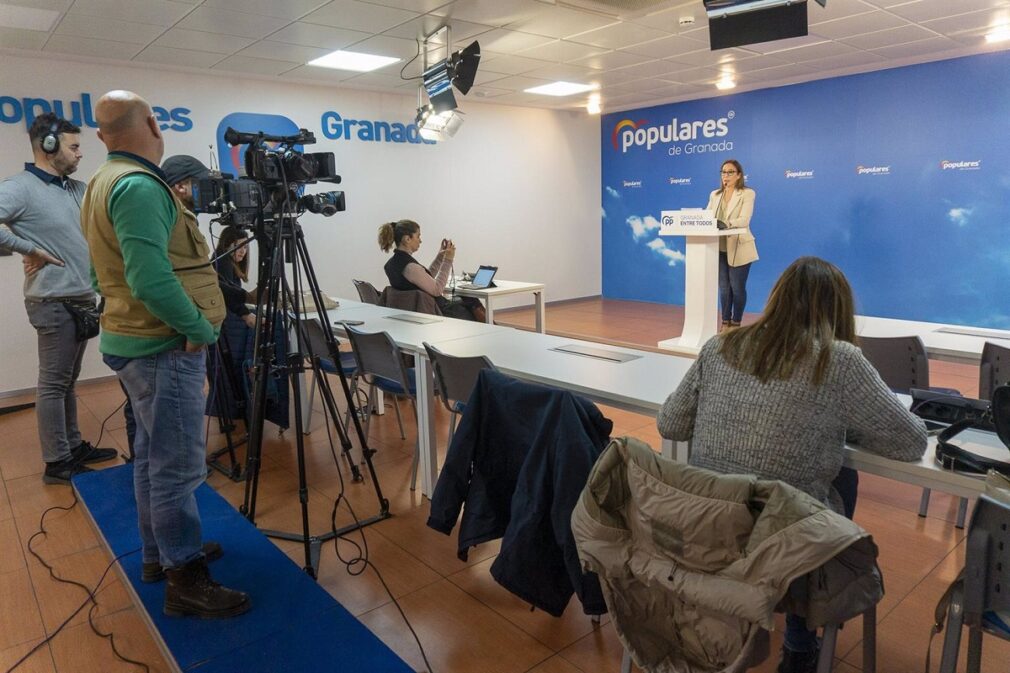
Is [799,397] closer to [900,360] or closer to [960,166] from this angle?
[900,360]

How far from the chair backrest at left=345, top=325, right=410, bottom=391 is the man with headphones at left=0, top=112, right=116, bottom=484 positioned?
140cm

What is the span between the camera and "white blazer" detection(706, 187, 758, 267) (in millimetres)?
6152

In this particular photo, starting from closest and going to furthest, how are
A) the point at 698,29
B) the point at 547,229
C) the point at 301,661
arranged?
the point at 301,661 < the point at 698,29 < the point at 547,229

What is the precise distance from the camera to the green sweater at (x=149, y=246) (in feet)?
5.79

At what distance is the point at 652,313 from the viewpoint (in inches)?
324

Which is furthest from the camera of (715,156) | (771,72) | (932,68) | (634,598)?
(715,156)

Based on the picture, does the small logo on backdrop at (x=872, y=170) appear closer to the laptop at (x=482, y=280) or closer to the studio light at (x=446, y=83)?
the laptop at (x=482, y=280)

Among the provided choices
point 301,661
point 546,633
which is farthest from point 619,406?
point 301,661

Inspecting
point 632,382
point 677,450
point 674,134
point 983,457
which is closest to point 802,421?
point 983,457

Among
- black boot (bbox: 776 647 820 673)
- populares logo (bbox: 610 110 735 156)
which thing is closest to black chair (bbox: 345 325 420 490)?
black boot (bbox: 776 647 820 673)

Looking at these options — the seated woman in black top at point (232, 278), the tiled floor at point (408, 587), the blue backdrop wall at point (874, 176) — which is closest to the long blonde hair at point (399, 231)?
the seated woman in black top at point (232, 278)

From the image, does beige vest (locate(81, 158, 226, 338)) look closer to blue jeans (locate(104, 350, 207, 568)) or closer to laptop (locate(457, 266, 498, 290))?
blue jeans (locate(104, 350, 207, 568))

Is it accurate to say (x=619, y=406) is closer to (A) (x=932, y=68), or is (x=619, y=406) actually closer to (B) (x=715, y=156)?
(A) (x=932, y=68)

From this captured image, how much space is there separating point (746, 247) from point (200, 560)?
5536mm
